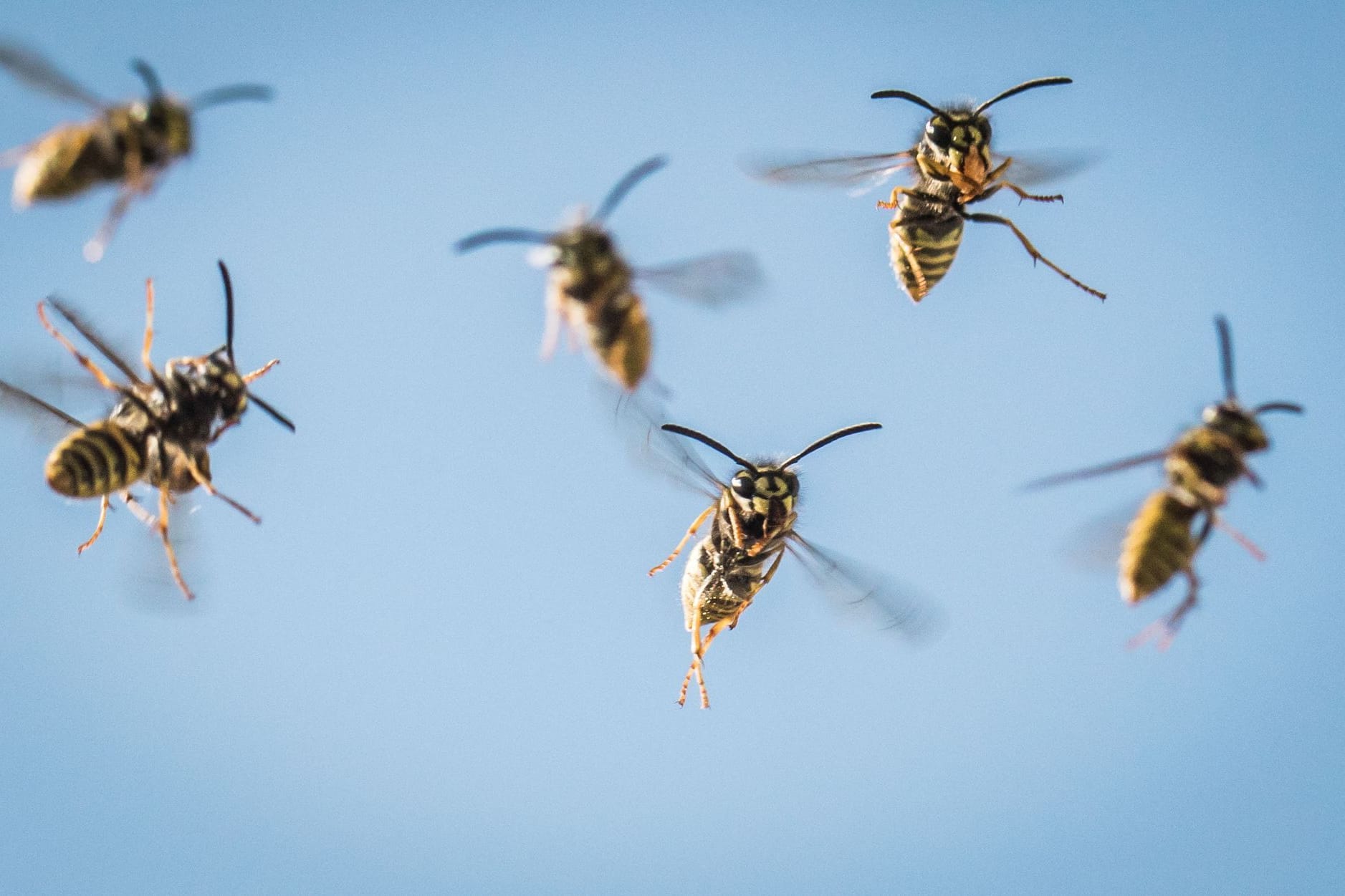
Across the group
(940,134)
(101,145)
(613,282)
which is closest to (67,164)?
(101,145)

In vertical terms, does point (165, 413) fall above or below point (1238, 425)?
below

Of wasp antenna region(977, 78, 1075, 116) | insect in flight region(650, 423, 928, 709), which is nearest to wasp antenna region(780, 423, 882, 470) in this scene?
insect in flight region(650, 423, 928, 709)

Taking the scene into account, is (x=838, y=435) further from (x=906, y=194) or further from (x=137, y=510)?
(x=137, y=510)

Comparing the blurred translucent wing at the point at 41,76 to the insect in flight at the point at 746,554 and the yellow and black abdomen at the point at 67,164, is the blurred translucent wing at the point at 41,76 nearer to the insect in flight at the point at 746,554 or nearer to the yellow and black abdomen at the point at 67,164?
the yellow and black abdomen at the point at 67,164

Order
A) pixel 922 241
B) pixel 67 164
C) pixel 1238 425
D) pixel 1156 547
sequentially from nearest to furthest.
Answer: pixel 67 164 < pixel 1156 547 < pixel 1238 425 < pixel 922 241

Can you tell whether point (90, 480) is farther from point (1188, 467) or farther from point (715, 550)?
point (1188, 467)

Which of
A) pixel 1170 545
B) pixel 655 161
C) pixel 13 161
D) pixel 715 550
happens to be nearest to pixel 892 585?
pixel 715 550

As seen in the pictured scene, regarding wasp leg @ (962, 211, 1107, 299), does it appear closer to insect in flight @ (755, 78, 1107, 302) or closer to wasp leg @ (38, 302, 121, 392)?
insect in flight @ (755, 78, 1107, 302)

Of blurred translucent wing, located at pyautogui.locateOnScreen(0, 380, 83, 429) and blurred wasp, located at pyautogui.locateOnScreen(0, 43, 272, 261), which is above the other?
blurred wasp, located at pyautogui.locateOnScreen(0, 43, 272, 261)
